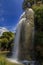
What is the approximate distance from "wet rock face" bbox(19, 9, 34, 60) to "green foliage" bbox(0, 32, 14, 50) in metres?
1.33

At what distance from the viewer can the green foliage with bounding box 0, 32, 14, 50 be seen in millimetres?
10700

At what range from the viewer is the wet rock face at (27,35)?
30.0 feet

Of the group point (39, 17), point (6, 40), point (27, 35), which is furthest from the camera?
point (6, 40)

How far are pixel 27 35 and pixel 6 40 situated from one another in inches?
76.1

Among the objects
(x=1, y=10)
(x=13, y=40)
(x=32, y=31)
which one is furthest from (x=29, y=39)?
(x=1, y=10)

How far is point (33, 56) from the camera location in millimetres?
8766

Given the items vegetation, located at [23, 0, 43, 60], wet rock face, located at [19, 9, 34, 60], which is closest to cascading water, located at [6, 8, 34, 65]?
wet rock face, located at [19, 9, 34, 60]

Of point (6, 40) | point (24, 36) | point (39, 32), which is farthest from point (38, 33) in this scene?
point (6, 40)

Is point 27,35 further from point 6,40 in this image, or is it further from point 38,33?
point 6,40

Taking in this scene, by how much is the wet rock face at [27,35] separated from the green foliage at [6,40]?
4.35ft

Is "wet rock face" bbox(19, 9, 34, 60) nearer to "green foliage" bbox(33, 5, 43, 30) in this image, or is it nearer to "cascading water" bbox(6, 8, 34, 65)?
"cascading water" bbox(6, 8, 34, 65)

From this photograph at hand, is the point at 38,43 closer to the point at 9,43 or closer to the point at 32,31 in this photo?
the point at 32,31

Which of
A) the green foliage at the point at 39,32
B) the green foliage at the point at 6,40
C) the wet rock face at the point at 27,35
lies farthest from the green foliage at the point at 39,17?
the green foliage at the point at 6,40

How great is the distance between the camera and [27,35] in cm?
927
